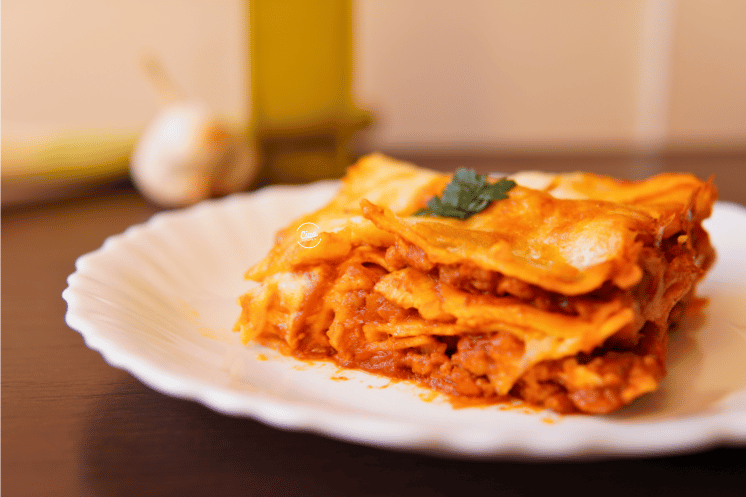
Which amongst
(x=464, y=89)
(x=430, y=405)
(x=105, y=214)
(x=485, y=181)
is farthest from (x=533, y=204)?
(x=464, y=89)

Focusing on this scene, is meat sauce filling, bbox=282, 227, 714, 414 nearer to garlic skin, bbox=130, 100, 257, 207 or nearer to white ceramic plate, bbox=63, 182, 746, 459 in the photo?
white ceramic plate, bbox=63, 182, 746, 459

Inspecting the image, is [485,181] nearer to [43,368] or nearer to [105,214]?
[43,368]

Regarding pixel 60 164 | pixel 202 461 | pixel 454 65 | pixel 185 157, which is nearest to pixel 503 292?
pixel 202 461

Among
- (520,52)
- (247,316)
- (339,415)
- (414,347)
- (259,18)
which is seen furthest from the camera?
(520,52)

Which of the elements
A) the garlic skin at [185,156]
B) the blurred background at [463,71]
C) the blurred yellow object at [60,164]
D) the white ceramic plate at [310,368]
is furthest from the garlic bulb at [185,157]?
the blurred background at [463,71]

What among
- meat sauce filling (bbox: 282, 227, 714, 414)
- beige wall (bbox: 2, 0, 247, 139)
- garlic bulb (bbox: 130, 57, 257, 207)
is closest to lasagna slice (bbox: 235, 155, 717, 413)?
meat sauce filling (bbox: 282, 227, 714, 414)
